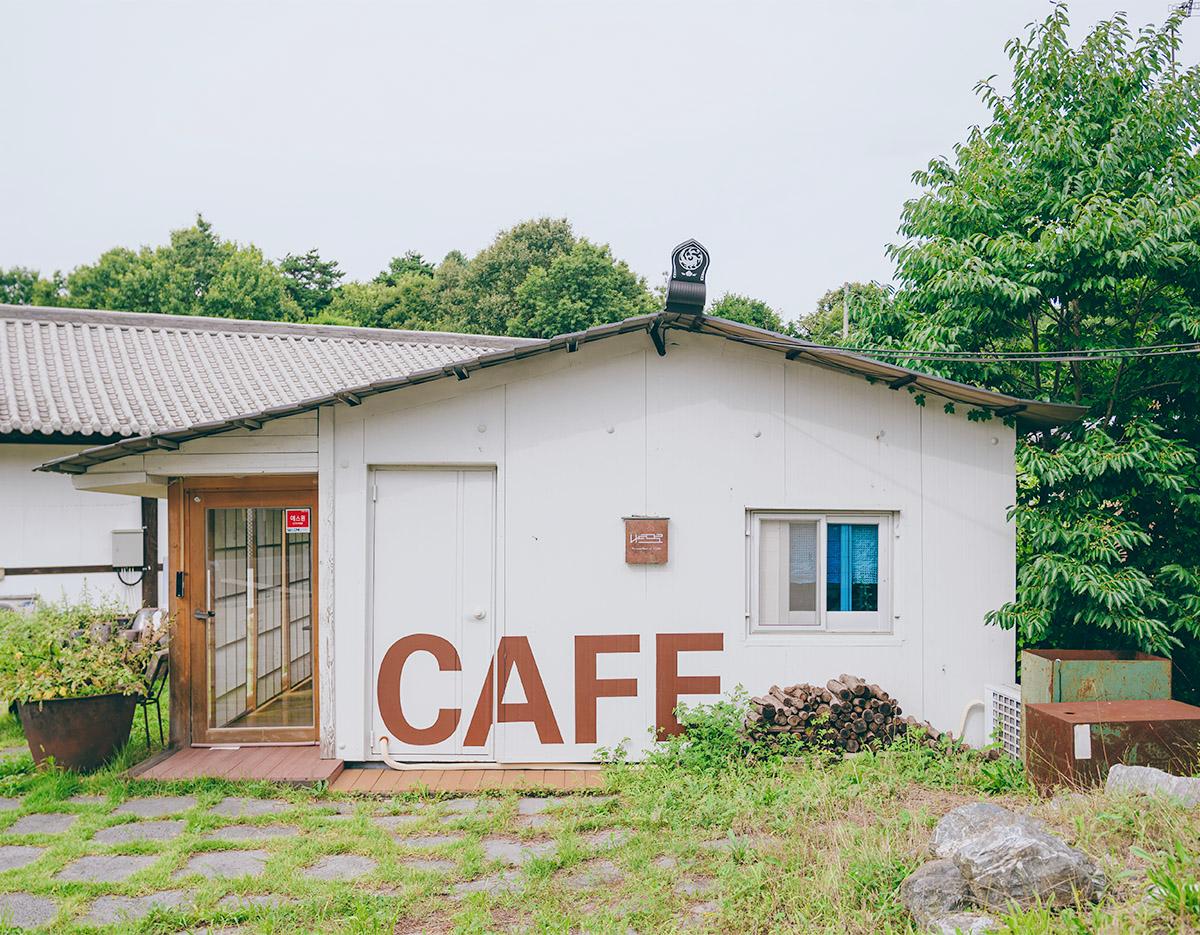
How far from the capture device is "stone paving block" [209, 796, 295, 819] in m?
5.18

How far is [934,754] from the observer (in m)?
5.77

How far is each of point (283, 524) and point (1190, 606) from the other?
688 centimetres

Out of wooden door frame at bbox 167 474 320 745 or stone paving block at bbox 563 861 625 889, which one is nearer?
stone paving block at bbox 563 861 625 889

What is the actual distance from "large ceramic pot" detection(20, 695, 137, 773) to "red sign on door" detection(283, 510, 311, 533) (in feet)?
5.62

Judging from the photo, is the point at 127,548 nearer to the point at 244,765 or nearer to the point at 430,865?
the point at 244,765

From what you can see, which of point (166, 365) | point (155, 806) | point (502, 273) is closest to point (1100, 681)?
point (155, 806)

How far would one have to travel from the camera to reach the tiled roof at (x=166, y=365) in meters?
10.0

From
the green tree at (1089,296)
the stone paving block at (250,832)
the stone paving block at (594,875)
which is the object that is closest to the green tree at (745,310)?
the green tree at (1089,296)

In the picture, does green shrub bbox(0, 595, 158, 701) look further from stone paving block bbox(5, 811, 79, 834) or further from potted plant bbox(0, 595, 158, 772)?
stone paving block bbox(5, 811, 79, 834)

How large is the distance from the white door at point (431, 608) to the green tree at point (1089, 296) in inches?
154

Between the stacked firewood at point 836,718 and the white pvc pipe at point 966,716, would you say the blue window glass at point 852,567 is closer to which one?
the stacked firewood at point 836,718

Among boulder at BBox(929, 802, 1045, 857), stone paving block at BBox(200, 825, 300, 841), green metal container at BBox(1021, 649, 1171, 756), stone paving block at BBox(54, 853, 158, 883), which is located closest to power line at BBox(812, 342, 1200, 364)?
green metal container at BBox(1021, 649, 1171, 756)

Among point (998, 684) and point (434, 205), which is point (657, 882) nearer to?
point (998, 684)

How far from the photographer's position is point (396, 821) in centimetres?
508
